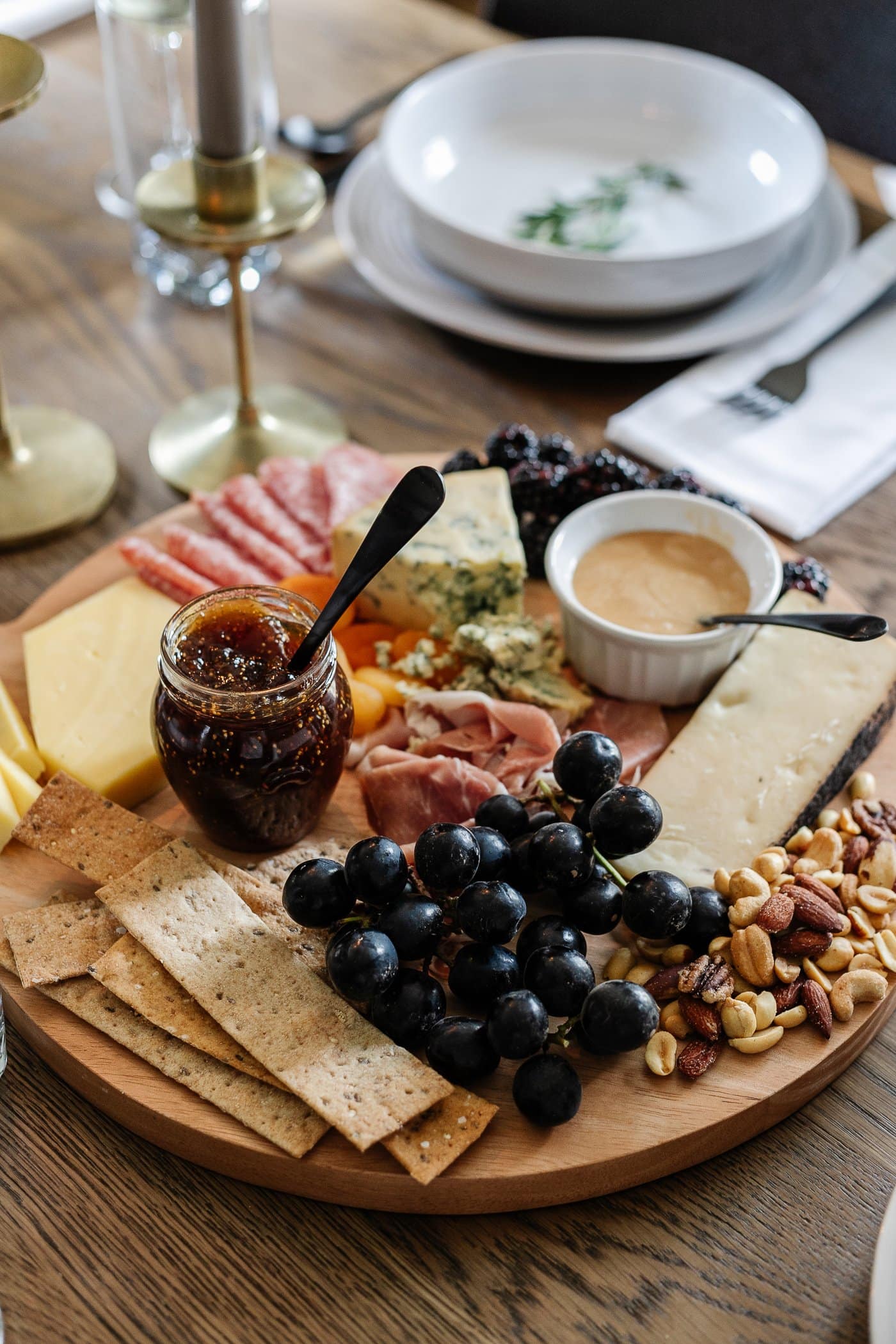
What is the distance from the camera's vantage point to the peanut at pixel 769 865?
1340 millimetres

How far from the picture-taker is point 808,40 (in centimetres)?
281

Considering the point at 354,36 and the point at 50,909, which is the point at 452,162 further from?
the point at 50,909

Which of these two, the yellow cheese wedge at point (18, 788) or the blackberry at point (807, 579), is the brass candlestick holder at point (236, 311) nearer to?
the yellow cheese wedge at point (18, 788)

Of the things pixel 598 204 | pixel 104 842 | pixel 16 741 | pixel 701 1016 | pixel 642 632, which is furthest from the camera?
pixel 598 204

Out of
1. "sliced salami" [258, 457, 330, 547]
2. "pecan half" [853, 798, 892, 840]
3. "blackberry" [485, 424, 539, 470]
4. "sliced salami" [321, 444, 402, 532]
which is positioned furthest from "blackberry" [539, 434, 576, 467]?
"pecan half" [853, 798, 892, 840]

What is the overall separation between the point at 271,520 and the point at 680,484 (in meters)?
0.58

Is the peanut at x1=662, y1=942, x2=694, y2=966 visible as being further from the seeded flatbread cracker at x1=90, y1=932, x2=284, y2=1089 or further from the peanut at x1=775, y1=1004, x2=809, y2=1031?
the seeded flatbread cracker at x1=90, y1=932, x2=284, y2=1089

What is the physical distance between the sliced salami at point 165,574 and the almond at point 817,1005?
90 cm

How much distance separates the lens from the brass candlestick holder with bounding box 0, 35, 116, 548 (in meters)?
1.89

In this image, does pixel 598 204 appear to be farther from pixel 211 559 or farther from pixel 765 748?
pixel 765 748

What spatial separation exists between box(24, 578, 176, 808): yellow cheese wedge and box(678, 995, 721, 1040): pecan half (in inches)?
26.3

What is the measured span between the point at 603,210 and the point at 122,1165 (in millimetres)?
1814

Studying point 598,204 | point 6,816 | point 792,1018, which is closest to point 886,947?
point 792,1018

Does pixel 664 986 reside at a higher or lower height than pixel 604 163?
lower
